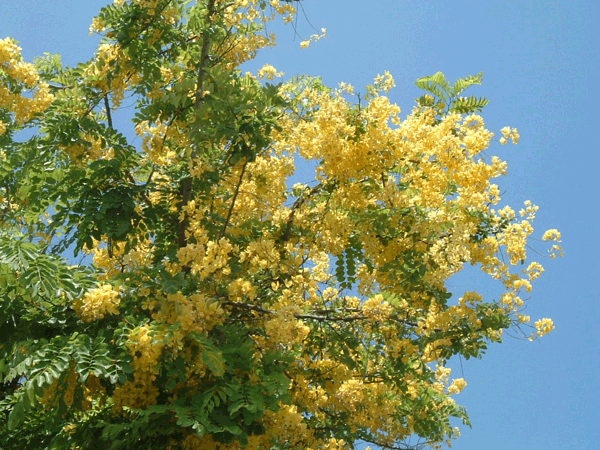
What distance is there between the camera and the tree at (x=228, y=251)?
168 inches

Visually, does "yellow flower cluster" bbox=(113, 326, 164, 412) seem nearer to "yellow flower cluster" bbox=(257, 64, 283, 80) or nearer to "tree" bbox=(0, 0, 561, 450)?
"tree" bbox=(0, 0, 561, 450)

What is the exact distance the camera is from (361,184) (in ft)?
18.2

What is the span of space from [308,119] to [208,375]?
115 inches

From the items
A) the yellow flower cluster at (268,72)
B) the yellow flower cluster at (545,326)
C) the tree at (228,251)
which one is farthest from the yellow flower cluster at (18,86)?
the yellow flower cluster at (545,326)

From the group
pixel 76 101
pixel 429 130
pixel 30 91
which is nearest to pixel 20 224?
pixel 30 91

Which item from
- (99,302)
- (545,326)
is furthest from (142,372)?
(545,326)

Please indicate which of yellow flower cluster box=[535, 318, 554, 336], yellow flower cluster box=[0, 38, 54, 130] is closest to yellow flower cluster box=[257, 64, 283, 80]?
yellow flower cluster box=[0, 38, 54, 130]

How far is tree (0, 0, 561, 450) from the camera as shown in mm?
4266

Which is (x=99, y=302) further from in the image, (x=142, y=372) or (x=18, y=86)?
(x=18, y=86)

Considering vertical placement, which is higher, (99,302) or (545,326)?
(545,326)

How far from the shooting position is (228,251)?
4.40 metres

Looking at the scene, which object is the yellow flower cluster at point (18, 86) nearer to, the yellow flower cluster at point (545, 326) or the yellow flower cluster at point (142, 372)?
the yellow flower cluster at point (142, 372)

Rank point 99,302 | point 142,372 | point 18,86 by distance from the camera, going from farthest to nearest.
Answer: point 18,86
point 142,372
point 99,302

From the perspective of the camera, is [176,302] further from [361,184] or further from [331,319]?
[361,184]
